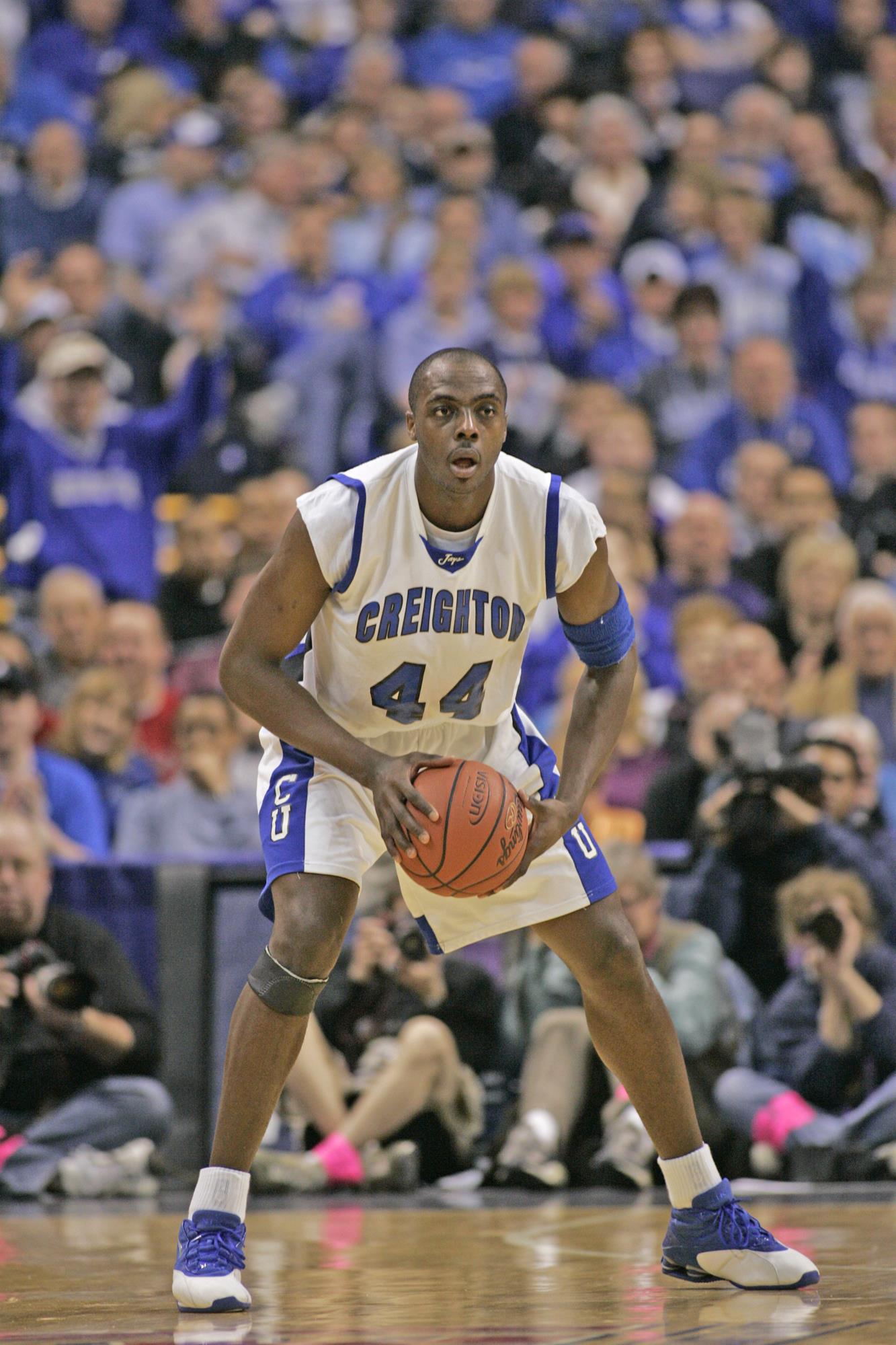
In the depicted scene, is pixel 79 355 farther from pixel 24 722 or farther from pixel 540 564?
pixel 540 564

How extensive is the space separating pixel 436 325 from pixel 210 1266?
301 inches

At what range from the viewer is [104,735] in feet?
25.8

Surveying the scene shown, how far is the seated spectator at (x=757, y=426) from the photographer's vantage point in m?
10.4

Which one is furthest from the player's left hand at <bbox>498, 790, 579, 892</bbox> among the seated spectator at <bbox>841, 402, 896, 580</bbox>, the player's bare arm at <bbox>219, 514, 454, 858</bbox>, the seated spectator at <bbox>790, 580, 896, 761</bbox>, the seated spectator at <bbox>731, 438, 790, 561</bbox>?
the seated spectator at <bbox>731, 438, 790, 561</bbox>

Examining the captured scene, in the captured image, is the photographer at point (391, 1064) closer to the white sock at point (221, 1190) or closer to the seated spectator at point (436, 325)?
the white sock at point (221, 1190)

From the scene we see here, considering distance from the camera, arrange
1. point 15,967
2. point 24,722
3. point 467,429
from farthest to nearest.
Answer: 1. point 24,722
2. point 15,967
3. point 467,429

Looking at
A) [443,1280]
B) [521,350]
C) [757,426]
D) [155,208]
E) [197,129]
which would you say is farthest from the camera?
[197,129]

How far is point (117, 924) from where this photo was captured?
22.7ft

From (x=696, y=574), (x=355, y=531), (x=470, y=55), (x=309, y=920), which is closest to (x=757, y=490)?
(x=696, y=574)

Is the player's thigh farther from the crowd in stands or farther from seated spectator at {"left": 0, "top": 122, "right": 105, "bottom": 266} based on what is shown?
seated spectator at {"left": 0, "top": 122, "right": 105, "bottom": 266}

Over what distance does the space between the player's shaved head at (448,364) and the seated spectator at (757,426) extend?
21.7 ft

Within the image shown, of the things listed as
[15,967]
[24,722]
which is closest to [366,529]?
A: [15,967]

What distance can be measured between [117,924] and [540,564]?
340cm

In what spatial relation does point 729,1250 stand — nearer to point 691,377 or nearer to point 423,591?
point 423,591
